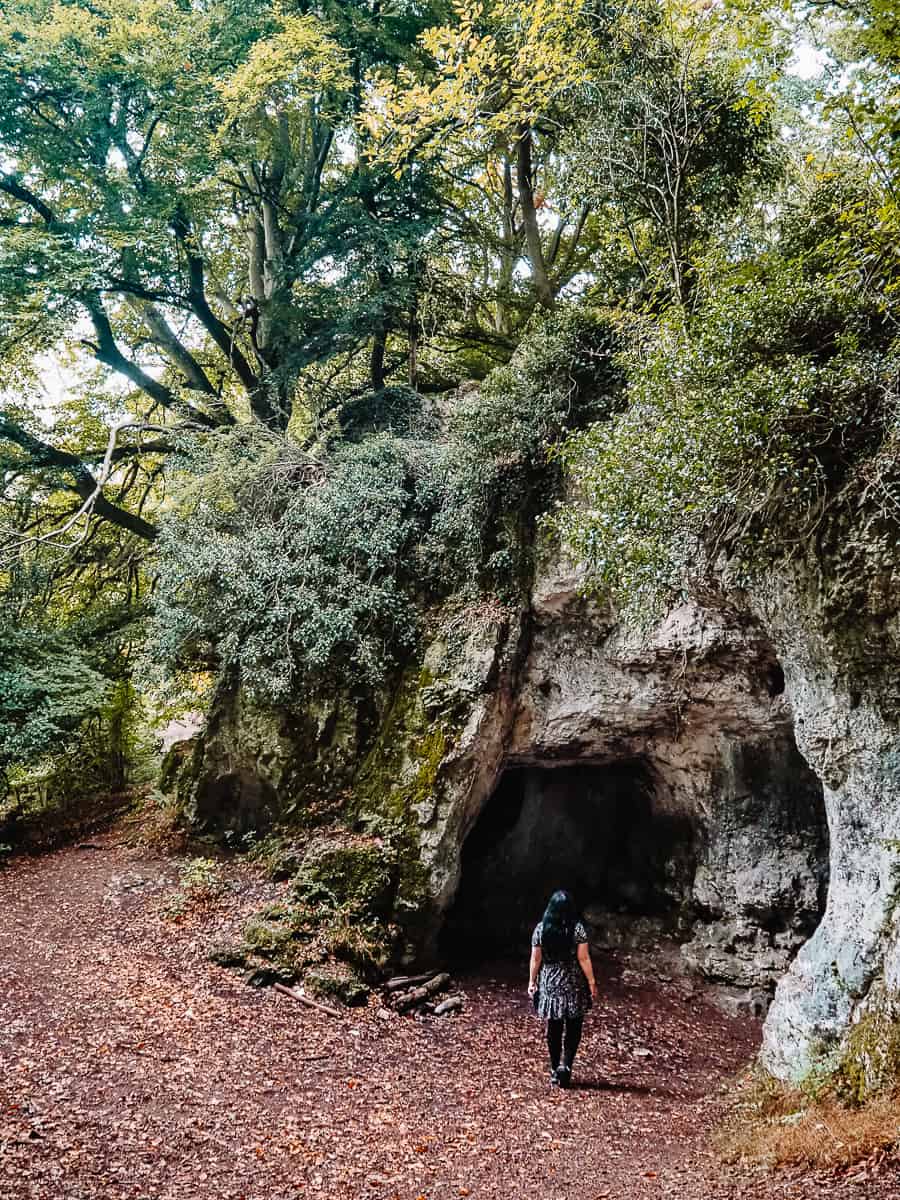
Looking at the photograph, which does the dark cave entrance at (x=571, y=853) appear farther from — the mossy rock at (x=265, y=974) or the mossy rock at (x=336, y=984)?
the mossy rock at (x=265, y=974)

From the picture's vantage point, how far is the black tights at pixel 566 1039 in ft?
19.9

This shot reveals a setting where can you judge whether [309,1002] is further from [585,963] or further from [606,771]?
[606,771]

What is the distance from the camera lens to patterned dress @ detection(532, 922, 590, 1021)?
5.90 metres

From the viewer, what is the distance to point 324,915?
8000 mm

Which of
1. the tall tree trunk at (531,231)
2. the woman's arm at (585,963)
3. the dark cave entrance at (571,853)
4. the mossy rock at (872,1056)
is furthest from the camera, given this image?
the tall tree trunk at (531,231)

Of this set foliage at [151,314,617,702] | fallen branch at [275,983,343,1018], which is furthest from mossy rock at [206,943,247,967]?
foliage at [151,314,617,702]

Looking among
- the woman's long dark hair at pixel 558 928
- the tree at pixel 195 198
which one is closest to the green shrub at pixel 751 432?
the woman's long dark hair at pixel 558 928

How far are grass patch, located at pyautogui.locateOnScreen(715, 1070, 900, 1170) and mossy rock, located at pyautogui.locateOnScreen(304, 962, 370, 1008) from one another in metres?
3.63

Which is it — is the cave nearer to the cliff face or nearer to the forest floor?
the cliff face

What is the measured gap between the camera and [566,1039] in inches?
241

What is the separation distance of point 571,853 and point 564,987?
16.5 feet

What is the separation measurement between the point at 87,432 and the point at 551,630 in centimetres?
952

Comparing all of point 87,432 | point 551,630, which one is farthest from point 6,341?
point 551,630

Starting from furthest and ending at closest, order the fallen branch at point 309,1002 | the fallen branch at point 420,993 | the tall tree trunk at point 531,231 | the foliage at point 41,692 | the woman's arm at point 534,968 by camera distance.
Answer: the tall tree trunk at point 531,231 < the foliage at point 41,692 < the fallen branch at point 420,993 < the fallen branch at point 309,1002 < the woman's arm at point 534,968
